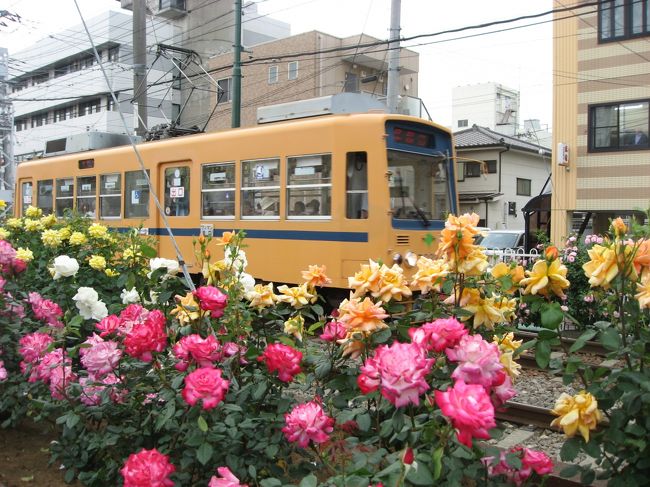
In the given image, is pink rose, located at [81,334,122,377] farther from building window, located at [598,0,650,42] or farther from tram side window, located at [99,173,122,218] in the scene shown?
building window, located at [598,0,650,42]

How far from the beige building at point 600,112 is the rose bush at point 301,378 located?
15.7m

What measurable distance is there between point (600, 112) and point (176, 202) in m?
12.5

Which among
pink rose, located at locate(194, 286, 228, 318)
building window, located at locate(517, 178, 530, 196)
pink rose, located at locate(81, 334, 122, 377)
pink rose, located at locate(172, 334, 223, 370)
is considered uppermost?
building window, located at locate(517, 178, 530, 196)

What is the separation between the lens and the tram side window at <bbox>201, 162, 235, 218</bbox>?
9551 mm

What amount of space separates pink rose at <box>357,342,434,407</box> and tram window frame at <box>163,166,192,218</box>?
28.6ft

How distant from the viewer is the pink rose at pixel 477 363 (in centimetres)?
182

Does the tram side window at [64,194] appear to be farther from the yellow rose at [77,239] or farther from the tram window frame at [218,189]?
the yellow rose at [77,239]

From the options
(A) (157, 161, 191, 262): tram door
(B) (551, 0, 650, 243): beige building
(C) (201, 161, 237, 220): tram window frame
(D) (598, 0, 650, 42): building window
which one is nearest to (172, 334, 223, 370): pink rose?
(C) (201, 161, 237, 220): tram window frame

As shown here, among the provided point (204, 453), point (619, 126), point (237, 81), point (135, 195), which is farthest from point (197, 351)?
point (619, 126)

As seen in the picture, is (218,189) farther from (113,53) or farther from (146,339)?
(113,53)

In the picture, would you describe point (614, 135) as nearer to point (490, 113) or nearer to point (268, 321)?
point (268, 321)

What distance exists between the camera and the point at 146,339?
2371 mm

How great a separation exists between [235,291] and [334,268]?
559 cm

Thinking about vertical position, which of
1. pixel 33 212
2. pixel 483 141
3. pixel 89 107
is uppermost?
pixel 89 107
